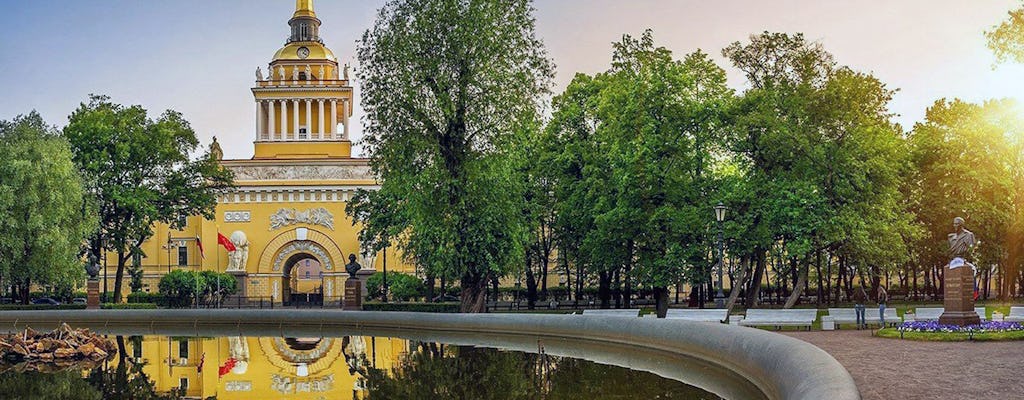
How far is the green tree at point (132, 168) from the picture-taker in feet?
175

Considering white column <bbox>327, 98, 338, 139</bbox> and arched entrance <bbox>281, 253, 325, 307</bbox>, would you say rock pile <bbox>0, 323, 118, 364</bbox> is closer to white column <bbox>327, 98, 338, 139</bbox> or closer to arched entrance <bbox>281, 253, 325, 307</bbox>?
arched entrance <bbox>281, 253, 325, 307</bbox>

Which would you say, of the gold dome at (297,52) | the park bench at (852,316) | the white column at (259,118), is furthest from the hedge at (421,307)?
the gold dome at (297,52)

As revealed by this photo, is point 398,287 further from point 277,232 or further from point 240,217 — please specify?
point 240,217

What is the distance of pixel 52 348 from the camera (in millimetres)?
26641

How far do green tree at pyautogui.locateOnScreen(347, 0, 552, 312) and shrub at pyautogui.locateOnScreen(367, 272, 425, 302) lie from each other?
24.6m

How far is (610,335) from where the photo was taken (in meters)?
28.4

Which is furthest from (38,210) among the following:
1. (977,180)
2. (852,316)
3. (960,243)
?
(977,180)

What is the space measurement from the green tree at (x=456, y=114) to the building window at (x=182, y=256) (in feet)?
131

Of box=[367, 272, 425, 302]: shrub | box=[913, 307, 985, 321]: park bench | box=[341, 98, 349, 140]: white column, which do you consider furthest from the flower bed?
box=[341, 98, 349, 140]: white column

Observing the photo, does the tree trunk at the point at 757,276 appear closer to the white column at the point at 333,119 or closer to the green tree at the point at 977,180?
the green tree at the point at 977,180

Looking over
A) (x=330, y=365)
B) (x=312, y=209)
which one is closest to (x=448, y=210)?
(x=330, y=365)

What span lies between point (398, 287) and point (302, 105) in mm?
22065

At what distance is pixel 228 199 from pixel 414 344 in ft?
144

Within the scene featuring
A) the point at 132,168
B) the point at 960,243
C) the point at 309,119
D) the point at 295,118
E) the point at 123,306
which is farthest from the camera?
the point at 309,119
